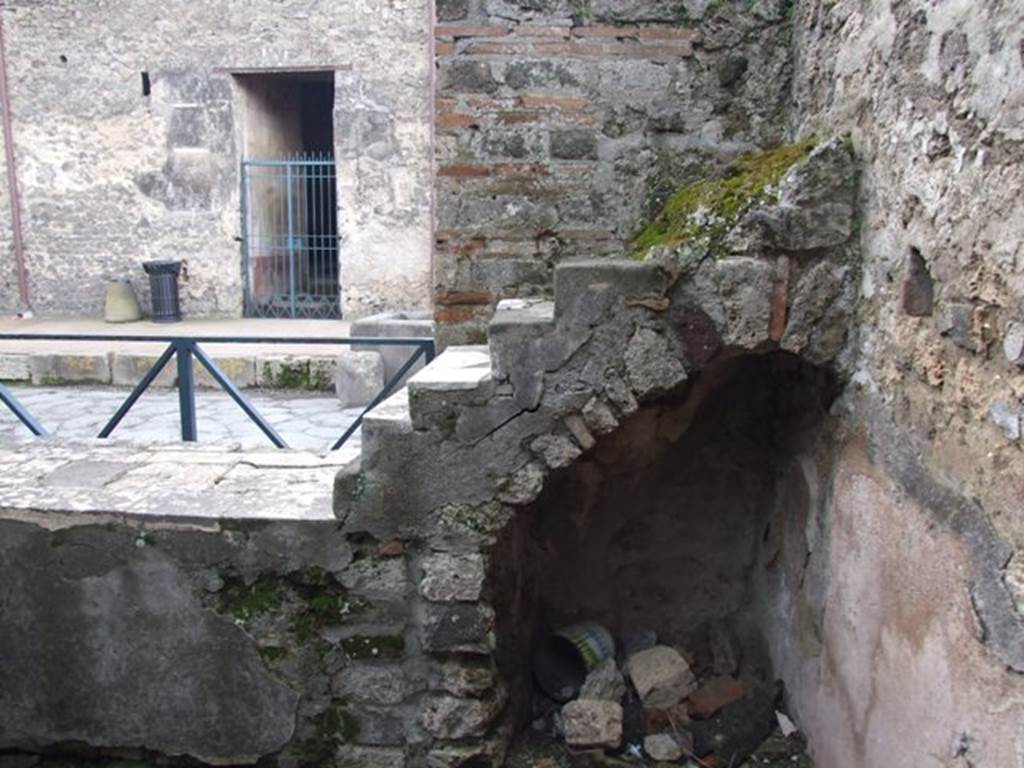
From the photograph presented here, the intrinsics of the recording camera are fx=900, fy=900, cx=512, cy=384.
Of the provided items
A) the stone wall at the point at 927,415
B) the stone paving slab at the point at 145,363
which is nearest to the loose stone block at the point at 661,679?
the stone wall at the point at 927,415

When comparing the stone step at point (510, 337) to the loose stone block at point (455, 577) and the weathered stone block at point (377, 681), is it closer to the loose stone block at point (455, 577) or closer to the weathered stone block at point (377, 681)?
the loose stone block at point (455, 577)

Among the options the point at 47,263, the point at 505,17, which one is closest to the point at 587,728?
the point at 505,17

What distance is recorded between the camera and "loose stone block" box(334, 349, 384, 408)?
709 centimetres

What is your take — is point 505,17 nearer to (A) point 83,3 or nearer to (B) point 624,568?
(B) point 624,568

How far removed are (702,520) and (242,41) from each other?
29.6 feet

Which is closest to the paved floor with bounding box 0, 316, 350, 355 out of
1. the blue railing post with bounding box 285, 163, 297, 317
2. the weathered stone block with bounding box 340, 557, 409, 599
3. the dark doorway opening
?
the blue railing post with bounding box 285, 163, 297, 317

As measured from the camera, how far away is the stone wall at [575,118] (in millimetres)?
3320

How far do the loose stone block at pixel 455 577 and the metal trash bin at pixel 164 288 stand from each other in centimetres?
895

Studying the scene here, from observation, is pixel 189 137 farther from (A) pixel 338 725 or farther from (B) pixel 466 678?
(B) pixel 466 678

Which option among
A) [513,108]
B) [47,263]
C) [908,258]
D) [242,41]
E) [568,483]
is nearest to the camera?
[908,258]

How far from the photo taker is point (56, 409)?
7.25 meters

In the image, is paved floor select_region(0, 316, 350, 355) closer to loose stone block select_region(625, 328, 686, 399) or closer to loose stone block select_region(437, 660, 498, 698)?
loose stone block select_region(437, 660, 498, 698)

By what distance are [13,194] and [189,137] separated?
2332 millimetres

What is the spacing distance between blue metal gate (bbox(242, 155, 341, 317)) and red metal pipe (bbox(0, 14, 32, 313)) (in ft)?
9.14
